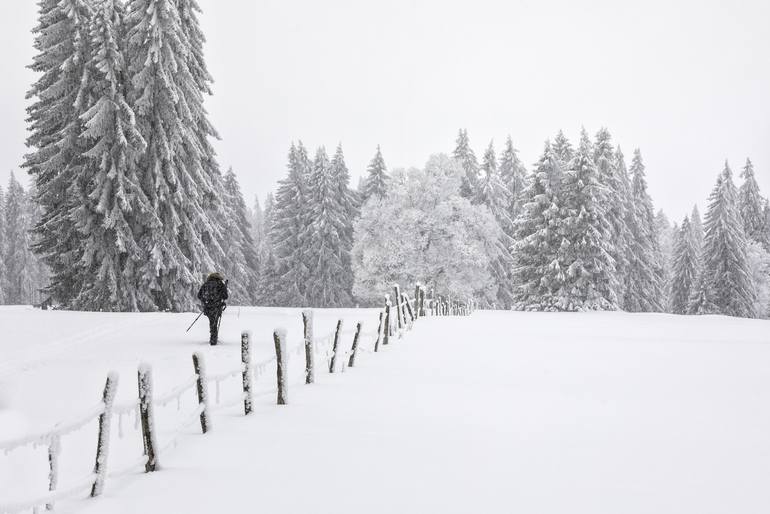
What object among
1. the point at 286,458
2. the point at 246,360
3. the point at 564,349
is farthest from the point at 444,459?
the point at 564,349

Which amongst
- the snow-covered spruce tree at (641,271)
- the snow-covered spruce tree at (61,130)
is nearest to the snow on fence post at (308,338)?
the snow-covered spruce tree at (61,130)

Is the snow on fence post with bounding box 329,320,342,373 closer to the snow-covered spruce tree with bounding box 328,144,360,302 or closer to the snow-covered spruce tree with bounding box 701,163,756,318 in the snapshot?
the snow-covered spruce tree with bounding box 328,144,360,302

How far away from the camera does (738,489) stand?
492cm

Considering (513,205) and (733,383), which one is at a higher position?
(513,205)

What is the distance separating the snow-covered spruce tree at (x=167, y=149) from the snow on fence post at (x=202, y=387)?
18065 mm

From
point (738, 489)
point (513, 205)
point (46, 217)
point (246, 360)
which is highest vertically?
point (513, 205)

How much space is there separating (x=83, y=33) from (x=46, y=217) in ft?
26.8

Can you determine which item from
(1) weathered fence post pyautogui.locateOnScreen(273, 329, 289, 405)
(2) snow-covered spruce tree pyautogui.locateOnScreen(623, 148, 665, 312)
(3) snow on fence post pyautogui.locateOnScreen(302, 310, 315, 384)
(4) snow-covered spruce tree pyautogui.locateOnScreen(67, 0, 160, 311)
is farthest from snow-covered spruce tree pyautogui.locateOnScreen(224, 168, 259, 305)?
(1) weathered fence post pyautogui.locateOnScreen(273, 329, 289, 405)

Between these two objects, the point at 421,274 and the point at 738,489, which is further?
the point at 421,274

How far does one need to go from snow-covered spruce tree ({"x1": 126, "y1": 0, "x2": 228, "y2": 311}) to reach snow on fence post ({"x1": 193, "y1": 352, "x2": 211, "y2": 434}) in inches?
711

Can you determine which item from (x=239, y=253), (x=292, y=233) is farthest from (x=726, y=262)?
(x=239, y=253)

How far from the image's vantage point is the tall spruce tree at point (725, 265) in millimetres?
48281

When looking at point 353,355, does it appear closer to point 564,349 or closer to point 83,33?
point 564,349

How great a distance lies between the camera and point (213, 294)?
14812 millimetres
